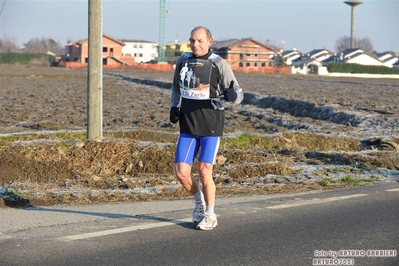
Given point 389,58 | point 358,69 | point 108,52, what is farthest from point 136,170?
point 389,58

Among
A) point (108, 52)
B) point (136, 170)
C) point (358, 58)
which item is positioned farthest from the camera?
point (358, 58)

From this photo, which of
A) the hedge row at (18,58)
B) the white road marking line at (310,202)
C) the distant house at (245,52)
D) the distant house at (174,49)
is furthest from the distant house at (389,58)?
the white road marking line at (310,202)

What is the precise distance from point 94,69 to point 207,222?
5.41 metres

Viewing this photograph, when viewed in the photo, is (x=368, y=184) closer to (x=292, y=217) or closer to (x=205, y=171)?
(x=292, y=217)

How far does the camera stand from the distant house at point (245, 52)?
124875mm

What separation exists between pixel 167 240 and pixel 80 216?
58.3 inches

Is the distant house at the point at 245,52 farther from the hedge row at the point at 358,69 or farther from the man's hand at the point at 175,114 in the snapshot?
the man's hand at the point at 175,114

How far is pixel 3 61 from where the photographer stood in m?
136

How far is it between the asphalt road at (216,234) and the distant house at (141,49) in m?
181

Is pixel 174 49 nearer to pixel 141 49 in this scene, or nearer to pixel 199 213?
pixel 141 49

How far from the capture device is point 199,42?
21.9 feet

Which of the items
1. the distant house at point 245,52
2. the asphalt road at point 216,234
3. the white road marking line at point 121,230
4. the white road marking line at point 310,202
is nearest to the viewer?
the asphalt road at point 216,234

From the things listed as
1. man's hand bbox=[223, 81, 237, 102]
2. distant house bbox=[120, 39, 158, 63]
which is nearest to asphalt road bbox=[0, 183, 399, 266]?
man's hand bbox=[223, 81, 237, 102]

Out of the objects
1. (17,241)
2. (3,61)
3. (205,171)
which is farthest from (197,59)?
(3,61)
